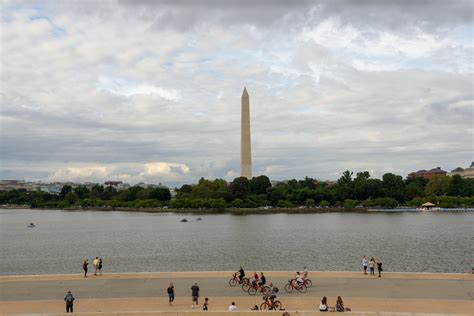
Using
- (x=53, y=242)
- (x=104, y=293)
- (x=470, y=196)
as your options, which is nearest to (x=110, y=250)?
(x=53, y=242)

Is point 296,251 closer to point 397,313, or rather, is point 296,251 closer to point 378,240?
point 378,240

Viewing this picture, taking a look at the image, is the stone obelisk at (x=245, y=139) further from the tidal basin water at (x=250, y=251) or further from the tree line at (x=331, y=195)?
the tidal basin water at (x=250, y=251)

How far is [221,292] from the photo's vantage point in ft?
80.2

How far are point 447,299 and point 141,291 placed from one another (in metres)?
12.9

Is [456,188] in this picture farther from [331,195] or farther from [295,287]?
[295,287]

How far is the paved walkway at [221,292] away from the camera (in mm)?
21375

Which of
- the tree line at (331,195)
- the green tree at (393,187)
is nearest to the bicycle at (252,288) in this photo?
the tree line at (331,195)

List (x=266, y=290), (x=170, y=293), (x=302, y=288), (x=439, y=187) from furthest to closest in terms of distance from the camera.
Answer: (x=439, y=187) < (x=302, y=288) < (x=266, y=290) < (x=170, y=293)

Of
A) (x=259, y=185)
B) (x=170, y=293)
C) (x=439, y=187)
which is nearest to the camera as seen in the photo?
(x=170, y=293)

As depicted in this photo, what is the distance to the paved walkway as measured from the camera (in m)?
21.4

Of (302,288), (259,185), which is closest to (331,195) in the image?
(259,185)

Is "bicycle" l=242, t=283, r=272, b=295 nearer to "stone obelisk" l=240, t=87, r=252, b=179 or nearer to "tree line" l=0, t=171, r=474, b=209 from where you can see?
"stone obelisk" l=240, t=87, r=252, b=179

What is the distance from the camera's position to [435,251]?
48438mm

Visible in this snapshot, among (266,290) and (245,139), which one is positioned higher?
(245,139)
